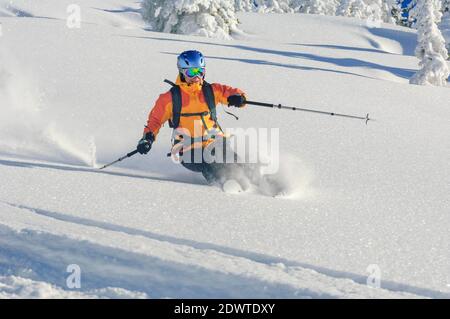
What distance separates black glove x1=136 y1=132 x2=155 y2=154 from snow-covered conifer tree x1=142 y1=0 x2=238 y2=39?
75.8 feet

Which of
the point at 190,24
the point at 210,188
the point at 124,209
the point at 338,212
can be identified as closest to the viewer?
the point at 124,209

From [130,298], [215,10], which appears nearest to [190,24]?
[215,10]

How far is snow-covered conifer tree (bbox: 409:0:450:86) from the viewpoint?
2422 cm

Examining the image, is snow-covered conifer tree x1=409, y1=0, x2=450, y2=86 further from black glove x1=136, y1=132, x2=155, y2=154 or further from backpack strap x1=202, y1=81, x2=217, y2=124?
black glove x1=136, y1=132, x2=155, y2=154

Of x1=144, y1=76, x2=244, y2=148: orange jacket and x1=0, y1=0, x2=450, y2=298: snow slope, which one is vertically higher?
x1=144, y1=76, x2=244, y2=148: orange jacket

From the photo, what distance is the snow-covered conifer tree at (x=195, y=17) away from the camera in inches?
1156

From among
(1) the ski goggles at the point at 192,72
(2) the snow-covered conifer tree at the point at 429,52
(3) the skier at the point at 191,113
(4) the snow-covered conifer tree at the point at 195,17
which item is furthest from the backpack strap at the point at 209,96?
(4) the snow-covered conifer tree at the point at 195,17

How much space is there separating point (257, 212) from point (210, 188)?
1.22m

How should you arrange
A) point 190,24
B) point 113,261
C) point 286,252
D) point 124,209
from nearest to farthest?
point 113,261 < point 286,252 < point 124,209 < point 190,24

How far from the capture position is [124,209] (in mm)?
5336

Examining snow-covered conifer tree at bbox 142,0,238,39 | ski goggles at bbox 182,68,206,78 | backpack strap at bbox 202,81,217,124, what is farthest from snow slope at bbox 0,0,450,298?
snow-covered conifer tree at bbox 142,0,238,39

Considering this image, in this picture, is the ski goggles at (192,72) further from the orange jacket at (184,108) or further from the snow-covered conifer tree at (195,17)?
the snow-covered conifer tree at (195,17)

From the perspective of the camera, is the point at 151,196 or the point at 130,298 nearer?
the point at 130,298

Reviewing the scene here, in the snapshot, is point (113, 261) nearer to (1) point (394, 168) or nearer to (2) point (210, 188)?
(2) point (210, 188)
